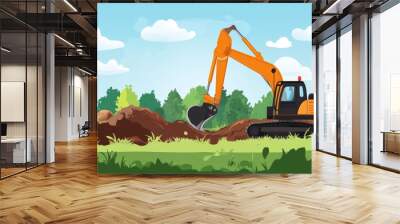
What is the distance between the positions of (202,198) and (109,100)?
2.74 m

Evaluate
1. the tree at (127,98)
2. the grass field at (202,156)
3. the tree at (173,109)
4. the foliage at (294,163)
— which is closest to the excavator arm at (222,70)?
the tree at (173,109)

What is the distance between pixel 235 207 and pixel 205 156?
7.65 ft

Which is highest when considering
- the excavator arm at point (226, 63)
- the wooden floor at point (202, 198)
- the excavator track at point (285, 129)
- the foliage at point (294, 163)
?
the excavator arm at point (226, 63)

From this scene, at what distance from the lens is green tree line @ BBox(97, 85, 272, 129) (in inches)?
272

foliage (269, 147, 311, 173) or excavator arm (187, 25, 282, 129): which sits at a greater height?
excavator arm (187, 25, 282, 129)

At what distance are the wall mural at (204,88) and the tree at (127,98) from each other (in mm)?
17

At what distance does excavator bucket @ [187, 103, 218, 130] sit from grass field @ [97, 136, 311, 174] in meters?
0.33

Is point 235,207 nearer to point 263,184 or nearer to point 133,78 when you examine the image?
point 263,184

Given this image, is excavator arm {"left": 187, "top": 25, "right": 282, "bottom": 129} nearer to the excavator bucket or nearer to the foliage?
the excavator bucket

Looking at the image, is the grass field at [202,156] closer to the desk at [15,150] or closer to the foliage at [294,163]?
the foliage at [294,163]

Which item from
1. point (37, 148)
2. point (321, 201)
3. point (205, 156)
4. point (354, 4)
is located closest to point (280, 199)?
point (321, 201)

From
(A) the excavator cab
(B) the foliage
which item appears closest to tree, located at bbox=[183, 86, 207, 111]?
(A) the excavator cab

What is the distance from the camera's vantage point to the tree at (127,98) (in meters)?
6.91

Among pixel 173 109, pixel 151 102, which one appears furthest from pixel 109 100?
pixel 173 109
